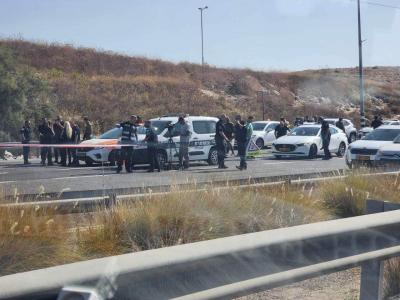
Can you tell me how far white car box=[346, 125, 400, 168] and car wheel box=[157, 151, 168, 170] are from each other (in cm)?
536

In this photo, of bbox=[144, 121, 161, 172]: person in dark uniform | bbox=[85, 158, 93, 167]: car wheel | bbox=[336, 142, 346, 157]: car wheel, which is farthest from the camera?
bbox=[336, 142, 346, 157]: car wheel

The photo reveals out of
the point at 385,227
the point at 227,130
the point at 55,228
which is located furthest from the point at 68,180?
the point at 385,227

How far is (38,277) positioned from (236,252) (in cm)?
124

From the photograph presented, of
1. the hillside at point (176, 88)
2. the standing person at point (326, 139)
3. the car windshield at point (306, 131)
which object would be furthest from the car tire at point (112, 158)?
the hillside at point (176, 88)

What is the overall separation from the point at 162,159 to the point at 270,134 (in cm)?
1618

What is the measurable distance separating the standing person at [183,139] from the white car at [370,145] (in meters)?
4.85

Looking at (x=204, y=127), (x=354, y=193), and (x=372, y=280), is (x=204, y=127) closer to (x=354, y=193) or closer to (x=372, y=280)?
(x=354, y=193)

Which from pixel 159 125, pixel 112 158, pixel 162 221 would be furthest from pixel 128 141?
pixel 162 221

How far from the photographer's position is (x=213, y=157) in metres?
23.8

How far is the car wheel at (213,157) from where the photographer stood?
2359 centimetres

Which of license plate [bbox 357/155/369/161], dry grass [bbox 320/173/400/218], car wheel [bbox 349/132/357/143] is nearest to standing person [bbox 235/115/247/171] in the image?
license plate [bbox 357/155/369/161]

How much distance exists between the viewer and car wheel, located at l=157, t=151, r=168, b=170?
2128 centimetres

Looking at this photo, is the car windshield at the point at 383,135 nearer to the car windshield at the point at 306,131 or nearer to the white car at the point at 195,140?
the white car at the point at 195,140

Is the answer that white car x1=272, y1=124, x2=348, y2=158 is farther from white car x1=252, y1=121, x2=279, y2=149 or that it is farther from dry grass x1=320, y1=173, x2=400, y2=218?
dry grass x1=320, y1=173, x2=400, y2=218
